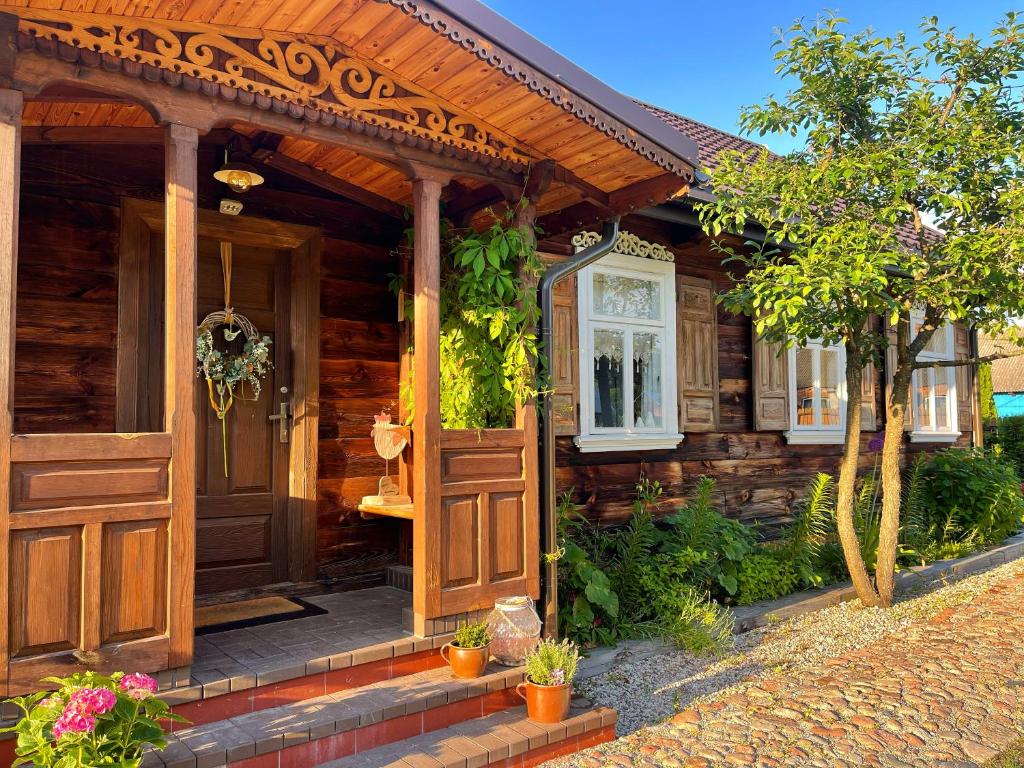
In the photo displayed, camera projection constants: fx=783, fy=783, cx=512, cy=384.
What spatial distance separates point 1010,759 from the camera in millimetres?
3445

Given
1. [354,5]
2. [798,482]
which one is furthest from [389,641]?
[798,482]

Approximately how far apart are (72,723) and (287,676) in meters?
0.98

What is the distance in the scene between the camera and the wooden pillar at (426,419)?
3.67 metres

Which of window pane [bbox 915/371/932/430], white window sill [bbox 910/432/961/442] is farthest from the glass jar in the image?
window pane [bbox 915/371/932/430]

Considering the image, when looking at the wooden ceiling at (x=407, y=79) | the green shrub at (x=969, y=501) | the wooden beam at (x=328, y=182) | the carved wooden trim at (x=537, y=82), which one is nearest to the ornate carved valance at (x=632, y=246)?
the wooden ceiling at (x=407, y=79)

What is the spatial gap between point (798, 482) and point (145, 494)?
20.7ft

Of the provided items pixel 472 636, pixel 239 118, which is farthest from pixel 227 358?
pixel 472 636

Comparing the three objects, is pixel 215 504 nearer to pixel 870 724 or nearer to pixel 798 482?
pixel 870 724

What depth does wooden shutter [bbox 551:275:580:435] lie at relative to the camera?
18.8 feet

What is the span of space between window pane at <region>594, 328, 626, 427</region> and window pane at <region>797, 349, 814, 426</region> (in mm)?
2446

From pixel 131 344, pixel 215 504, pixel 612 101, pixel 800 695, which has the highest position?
pixel 612 101

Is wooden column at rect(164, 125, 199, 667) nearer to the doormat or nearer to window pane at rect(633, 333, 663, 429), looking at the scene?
the doormat

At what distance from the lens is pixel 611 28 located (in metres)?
11.7

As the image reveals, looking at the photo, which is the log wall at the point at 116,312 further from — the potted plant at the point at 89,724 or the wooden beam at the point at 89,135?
the potted plant at the point at 89,724
